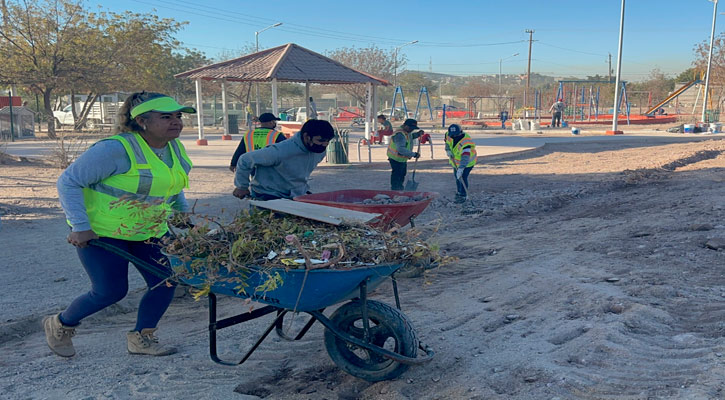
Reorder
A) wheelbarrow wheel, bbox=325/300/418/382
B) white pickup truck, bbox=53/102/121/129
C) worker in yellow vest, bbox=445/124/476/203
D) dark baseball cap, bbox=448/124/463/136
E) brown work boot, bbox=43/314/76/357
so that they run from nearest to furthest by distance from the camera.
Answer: wheelbarrow wheel, bbox=325/300/418/382 < brown work boot, bbox=43/314/76/357 < dark baseball cap, bbox=448/124/463/136 < worker in yellow vest, bbox=445/124/476/203 < white pickup truck, bbox=53/102/121/129

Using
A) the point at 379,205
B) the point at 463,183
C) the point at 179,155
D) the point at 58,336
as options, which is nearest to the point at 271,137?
the point at 379,205

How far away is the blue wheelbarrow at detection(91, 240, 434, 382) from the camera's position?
9.16 feet

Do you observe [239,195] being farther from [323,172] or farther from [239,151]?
[323,172]

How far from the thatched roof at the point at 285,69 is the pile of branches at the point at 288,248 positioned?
15.0 metres

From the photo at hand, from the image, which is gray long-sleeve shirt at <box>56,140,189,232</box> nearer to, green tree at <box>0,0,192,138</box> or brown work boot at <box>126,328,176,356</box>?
brown work boot at <box>126,328,176,356</box>

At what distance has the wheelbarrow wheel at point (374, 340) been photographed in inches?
117

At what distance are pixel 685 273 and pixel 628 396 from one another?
2.25 m

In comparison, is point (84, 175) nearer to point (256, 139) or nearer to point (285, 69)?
point (256, 139)

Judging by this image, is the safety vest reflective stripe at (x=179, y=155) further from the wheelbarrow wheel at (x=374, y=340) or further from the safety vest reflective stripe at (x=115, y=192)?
the wheelbarrow wheel at (x=374, y=340)

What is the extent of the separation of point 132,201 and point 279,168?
189cm

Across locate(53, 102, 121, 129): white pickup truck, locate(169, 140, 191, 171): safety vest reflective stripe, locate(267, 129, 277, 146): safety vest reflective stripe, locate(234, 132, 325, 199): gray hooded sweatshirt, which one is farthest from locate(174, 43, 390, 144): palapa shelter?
locate(53, 102, 121, 129): white pickup truck

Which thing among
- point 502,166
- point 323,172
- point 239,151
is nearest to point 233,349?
point 239,151

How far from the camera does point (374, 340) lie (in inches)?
125

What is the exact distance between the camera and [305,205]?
356 cm
